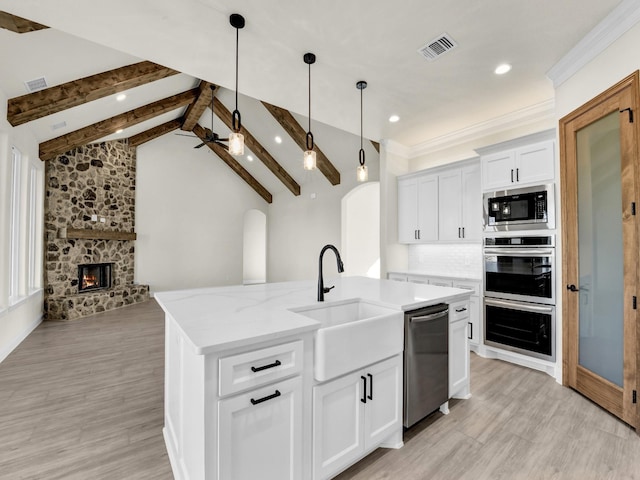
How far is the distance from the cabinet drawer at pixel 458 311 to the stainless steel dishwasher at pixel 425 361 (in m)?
0.10

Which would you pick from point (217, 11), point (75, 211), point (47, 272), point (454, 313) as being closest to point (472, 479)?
point (454, 313)

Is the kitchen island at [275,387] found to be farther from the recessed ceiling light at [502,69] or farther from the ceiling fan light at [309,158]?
the recessed ceiling light at [502,69]

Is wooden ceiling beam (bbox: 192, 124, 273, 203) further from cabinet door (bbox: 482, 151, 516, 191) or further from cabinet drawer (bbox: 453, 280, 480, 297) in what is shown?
cabinet drawer (bbox: 453, 280, 480, 297)

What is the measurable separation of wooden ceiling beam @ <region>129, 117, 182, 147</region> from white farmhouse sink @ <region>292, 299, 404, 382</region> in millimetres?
7426

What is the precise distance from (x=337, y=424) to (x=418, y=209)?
12.1 feet

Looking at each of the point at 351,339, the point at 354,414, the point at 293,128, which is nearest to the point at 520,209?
the point at 351,339

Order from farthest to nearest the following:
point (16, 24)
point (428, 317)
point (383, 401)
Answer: point (16, 24) < point (428, 317) < point (383, 401)

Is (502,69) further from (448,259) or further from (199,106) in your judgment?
(199,106)

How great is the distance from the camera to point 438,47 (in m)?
2.72

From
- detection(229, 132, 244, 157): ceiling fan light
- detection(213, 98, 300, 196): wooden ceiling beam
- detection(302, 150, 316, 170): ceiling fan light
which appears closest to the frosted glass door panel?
detection(302, 150, 316, 170): ceiling fan light

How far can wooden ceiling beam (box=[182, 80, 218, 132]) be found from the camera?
20.0ft

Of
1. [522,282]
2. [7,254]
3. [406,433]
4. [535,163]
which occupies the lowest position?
[406,433]

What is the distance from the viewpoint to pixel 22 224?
14.3 feet

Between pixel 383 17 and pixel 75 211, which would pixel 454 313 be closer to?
pixel 383 17
